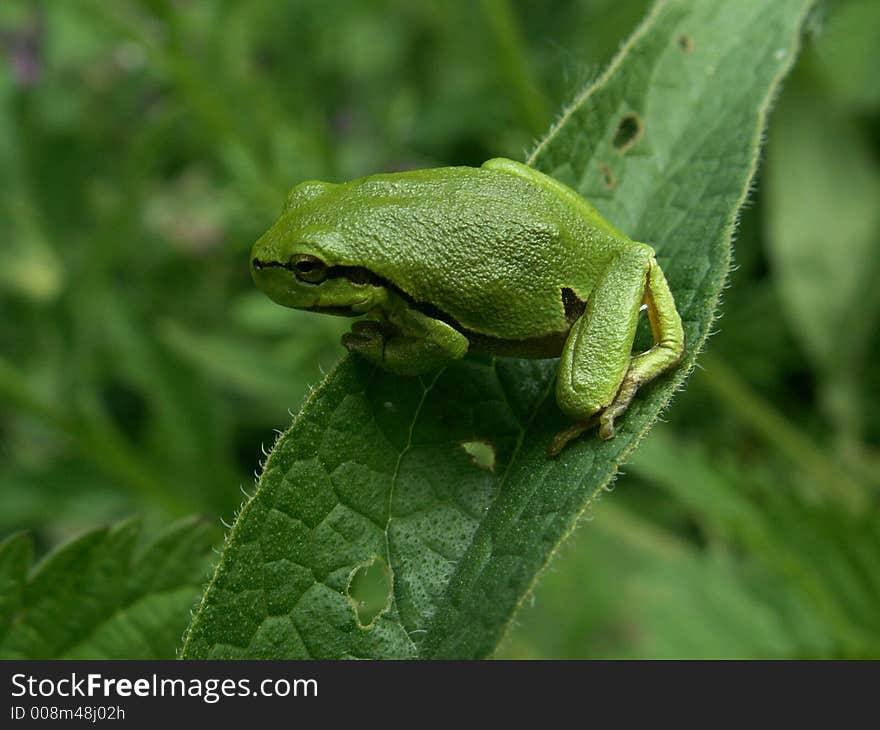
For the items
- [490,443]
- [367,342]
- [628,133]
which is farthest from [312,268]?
[628,133]

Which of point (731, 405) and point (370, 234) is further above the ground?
point (370, 234)

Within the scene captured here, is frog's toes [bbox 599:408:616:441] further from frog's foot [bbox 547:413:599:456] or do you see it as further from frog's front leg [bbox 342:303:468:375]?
frog's front leg [bbox 342:303:468:375]

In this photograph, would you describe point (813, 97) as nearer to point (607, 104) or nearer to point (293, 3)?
point (607, 104)

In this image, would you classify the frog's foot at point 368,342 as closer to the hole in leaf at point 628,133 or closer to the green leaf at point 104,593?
the green leaf at point 104,593

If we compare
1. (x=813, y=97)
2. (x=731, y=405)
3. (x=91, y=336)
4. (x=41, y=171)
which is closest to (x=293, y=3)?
(x=41, y=171)

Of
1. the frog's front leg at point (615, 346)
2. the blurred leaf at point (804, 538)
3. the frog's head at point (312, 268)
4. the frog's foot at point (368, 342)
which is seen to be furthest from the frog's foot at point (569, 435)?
the blurred leaf at point (804, 538)

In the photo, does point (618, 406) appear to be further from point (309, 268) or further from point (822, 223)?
point (822, 223)
